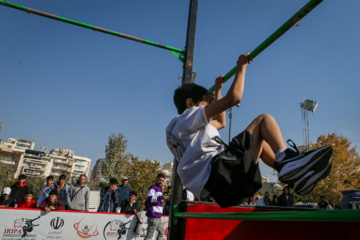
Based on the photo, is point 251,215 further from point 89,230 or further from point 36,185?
point 36,185

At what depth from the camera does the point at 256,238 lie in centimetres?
318

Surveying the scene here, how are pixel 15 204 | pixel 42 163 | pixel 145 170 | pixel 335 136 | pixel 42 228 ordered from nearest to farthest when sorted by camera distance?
1. pixel 42 228
2. pixel 15 204
3. pixel 335 136
4. pixel 145 170
5. pixel 42 163

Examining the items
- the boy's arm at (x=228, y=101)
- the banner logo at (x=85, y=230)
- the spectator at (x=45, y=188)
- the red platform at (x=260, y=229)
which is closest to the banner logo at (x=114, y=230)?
the banner logo at (x=85, y=230)

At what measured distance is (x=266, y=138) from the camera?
191cm

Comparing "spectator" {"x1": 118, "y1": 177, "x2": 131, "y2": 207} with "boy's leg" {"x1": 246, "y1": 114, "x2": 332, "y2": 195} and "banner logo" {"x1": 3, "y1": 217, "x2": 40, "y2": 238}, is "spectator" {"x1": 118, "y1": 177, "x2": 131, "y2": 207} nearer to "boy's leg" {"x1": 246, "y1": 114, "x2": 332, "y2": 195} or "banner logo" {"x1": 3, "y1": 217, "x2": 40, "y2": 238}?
"banner logo" {"x1": 3, "y1": 217, "x2": 40, "y2": 238}

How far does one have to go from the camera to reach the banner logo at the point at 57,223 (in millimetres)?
6164

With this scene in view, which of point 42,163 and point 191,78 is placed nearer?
point 191,78

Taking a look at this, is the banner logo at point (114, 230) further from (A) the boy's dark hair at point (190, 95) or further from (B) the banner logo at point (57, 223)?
(A) the boy's dark hair at point (190, 95)

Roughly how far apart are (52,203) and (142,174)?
2832 cm

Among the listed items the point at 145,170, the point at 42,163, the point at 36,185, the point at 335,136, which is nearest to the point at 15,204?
the point at 145,170

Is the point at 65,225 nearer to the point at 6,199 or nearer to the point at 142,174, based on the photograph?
the point at 6,199

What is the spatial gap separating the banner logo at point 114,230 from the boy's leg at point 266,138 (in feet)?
19.4

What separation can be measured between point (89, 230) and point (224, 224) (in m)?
4.62

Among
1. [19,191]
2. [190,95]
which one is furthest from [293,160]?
[19,191]
